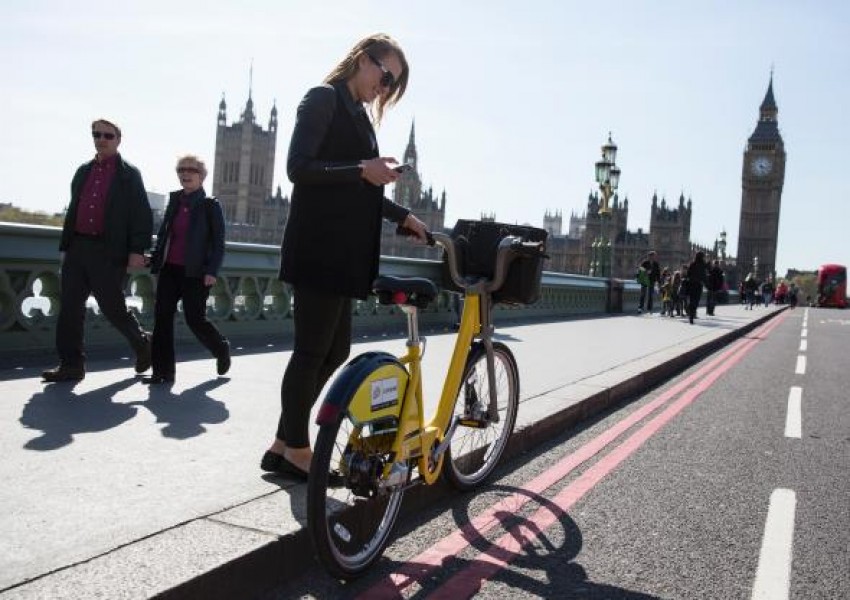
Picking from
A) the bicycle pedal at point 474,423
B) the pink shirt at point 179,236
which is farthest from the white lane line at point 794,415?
the pink shirt at point 179,236

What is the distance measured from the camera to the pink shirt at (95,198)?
5719 mm

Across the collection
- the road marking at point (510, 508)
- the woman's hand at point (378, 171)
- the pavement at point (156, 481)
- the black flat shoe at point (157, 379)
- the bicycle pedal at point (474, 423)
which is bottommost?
the road marking at point (510, 508)

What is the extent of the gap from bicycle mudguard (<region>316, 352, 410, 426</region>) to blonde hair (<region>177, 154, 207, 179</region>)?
3.58m

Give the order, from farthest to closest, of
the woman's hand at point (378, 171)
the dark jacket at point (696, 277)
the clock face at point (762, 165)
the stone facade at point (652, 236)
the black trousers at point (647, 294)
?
the clock face at point (762, 165), the stone facade at point (652, 236), the black trousers at point (647, 294), the dark jacket at point (696, 277), the woman's hand at point (378, 171)

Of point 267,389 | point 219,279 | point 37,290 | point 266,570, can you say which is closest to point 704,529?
point 266,570

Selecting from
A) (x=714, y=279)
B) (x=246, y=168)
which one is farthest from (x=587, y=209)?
(x=714, y=279)

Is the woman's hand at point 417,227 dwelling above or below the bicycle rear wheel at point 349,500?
above

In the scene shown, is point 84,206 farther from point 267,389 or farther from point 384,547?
point 384,547

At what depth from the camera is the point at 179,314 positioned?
810 cm

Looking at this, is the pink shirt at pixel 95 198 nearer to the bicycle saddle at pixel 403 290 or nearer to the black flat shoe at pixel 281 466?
the black flat shoe at pixel 281 466

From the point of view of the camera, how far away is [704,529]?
12.6 feet

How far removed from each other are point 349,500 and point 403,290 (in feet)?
2.64

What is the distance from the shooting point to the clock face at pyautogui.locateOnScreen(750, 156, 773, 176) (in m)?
136

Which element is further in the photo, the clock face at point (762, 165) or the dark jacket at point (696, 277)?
the clock face at point (762, 165)
